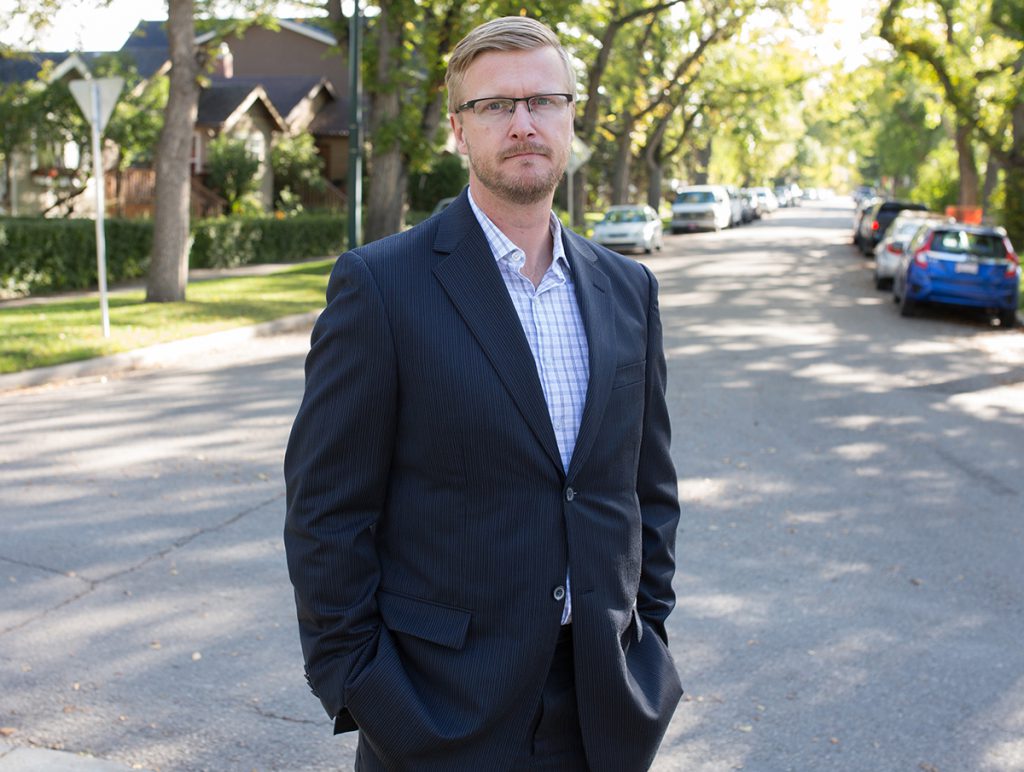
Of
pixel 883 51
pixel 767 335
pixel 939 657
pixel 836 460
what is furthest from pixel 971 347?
pixel 883 51

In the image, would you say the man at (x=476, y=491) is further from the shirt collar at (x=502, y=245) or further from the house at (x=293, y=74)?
the house at (x=293, y=74)

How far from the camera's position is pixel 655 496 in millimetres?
2596

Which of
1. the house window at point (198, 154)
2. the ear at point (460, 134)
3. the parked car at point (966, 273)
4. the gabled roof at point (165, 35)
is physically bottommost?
the parked car at point (966, 273)

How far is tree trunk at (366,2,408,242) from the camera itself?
2320 centimetres

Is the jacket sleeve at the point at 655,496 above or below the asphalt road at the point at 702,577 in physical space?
above

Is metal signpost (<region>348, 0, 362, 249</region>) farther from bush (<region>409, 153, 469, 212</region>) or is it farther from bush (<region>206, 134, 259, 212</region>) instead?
bush (<region>409, 153, 469, 212</region>)

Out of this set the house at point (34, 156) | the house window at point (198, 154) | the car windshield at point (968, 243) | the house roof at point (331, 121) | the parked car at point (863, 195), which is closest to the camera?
the car windshield at point (968, 243)

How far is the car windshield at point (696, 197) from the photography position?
4841 centimetres

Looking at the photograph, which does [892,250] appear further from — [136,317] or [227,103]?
[227,103]

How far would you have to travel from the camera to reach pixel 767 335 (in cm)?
1633

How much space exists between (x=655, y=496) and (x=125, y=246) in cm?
2251

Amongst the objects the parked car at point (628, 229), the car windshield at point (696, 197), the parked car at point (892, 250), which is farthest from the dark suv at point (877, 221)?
the car windshield at point (696, 197)

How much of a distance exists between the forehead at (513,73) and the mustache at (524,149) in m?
0.10

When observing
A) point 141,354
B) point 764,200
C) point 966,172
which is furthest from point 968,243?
point 764,200
